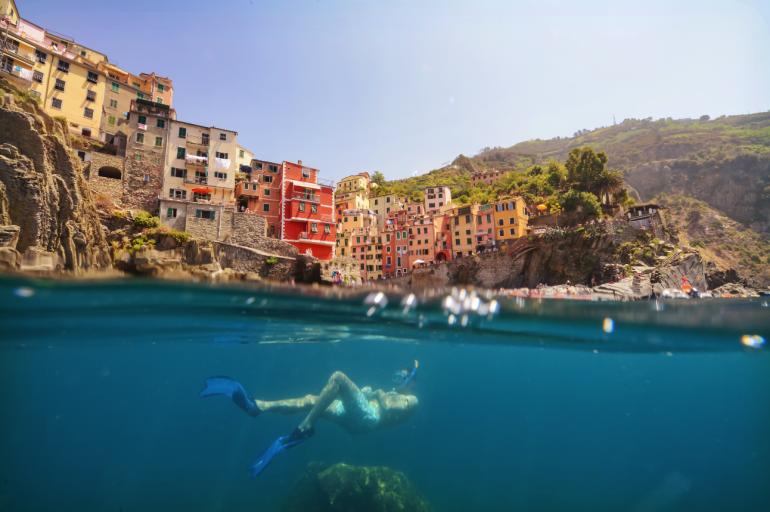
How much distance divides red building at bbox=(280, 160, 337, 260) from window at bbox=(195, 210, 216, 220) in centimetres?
750

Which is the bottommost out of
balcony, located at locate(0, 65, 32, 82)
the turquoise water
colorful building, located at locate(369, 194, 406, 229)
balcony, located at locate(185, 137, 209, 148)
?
the turquoise water

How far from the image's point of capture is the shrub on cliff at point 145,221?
2730 cm

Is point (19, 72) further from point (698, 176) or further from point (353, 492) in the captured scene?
point (698, 176)

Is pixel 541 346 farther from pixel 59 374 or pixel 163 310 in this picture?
pixel 59 374

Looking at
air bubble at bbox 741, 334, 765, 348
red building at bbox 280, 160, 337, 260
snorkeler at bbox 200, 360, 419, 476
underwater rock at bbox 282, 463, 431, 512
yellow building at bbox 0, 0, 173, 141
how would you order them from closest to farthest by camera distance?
underwater rock at bbox 282, 463, 431, 512 < snorkeler at bbox 200, 360, 419, 476 < air bubble at bbox 741, 334, 765, 348 < yellow building at bbox 0, 0, 173, 141 < red building at bbox 280, 160, 337, 260

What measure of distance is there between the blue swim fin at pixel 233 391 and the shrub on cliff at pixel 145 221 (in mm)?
18147

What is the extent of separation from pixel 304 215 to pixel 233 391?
87.4 feet

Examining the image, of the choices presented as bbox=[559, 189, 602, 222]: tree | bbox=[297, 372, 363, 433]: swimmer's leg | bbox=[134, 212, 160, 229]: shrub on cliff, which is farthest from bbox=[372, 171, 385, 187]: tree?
bbox=[297, 372, 363, 433]: swimmer's leg

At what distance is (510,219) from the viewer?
5006 centimetres

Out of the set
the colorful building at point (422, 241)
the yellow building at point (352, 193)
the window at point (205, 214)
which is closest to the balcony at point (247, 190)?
the window at point (205, 214)

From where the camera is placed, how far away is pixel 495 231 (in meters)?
50.9

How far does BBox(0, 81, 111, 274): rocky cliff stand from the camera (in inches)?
666

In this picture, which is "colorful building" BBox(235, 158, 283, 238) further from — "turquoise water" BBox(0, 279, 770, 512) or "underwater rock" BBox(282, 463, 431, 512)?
"underwater rock" BBox(282, 463, 431, 512)

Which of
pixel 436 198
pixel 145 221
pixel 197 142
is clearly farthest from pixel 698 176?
pixel 145 221
